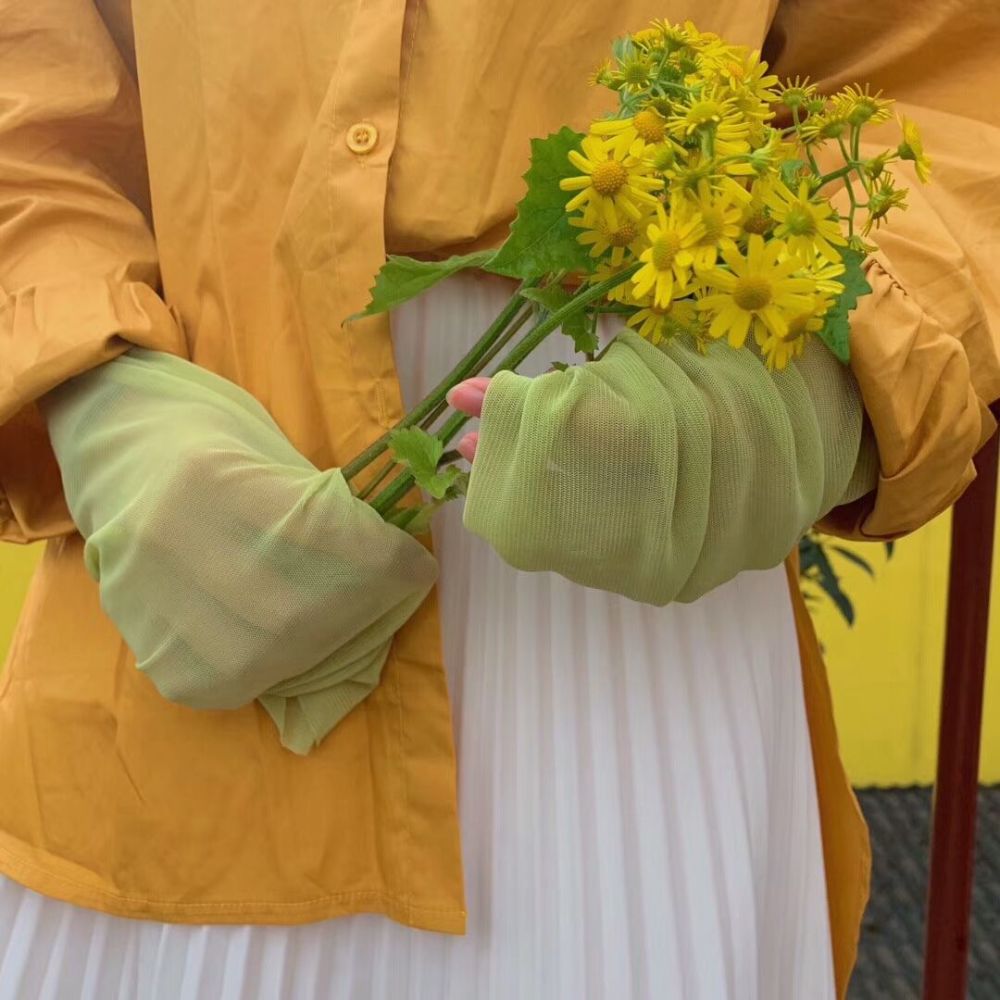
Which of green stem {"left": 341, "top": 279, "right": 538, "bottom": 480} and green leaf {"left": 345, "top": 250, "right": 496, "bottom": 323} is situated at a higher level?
green leaf {"left": 345, "top": 250, "right": 496, "bottom": 323}

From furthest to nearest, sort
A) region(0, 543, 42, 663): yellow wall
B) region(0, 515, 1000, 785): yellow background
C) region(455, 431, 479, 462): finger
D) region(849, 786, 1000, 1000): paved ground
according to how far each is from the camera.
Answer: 1. region(0, 515, 1000, 785): yellow background
2. region(0, 543, 42, 663): yellow wall
3. region(849, 786, 1000, 1000): paved ground
4. region(455, 431, 479, 462): finger

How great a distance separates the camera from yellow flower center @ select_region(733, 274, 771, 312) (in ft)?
1.45

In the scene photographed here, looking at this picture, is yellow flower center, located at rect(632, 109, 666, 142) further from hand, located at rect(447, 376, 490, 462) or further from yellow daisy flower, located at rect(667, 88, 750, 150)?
hand, located at rect(447, 376, 490, 462)

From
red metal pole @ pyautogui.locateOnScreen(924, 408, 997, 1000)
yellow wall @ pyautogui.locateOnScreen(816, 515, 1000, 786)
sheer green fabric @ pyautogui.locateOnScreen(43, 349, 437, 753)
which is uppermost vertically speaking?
sheer green fabric @ pyautogui.locateOnScreen(43, 349, 437, 753)

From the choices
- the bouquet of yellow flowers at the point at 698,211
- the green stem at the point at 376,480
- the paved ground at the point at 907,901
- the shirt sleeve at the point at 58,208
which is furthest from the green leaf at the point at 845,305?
the paved ground at the point at 907,901

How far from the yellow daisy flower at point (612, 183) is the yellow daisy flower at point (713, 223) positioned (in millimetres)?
18

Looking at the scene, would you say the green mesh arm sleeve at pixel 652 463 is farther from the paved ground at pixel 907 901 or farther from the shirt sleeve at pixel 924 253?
the paved ground at pixel 907 901

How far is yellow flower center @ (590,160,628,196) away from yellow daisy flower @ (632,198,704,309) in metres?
0.02

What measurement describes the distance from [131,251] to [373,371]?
0.19 meters

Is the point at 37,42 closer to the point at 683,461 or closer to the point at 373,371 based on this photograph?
the point at 373,371

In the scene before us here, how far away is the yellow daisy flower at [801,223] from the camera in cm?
44

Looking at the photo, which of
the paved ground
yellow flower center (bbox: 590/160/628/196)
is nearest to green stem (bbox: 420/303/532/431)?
yellow flower center (bbox: 590/160/628/196)

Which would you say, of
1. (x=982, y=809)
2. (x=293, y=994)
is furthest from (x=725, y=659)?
(x=982, y=809)

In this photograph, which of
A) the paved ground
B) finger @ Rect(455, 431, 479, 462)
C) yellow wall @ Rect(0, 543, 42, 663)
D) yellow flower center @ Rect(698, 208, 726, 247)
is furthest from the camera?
yellow wall @ Rect(0, 543, 42, 663)
